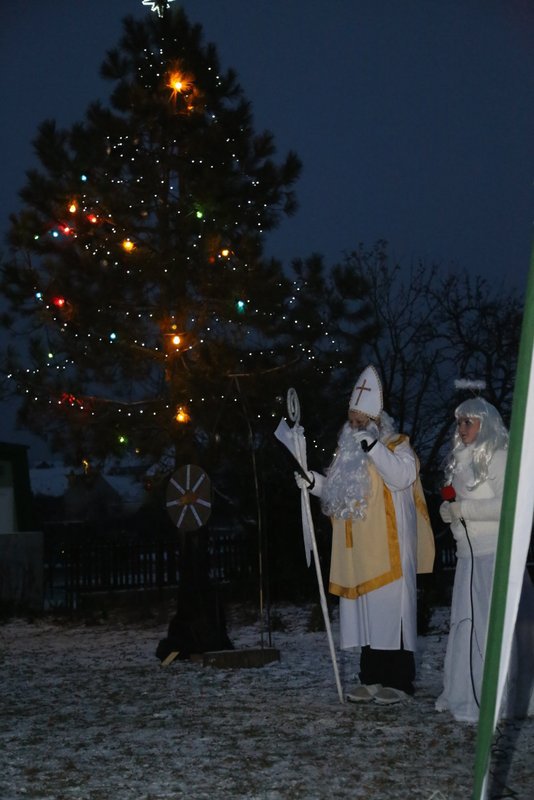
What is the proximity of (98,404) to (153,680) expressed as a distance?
6.68 metres

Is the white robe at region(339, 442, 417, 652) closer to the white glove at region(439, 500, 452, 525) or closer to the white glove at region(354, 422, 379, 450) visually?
the white glove at region(354, 422, 379, 450)

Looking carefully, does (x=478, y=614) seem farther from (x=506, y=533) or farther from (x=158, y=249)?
(x=158, y=249)

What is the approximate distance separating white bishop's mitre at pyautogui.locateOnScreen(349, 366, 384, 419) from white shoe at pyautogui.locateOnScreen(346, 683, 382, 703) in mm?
1847

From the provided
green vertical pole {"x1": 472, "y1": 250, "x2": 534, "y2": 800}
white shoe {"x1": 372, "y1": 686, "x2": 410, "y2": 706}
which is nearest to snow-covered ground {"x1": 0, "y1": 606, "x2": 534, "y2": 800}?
white shoe {"x1": 372, "y1": 686, "x2": 410, "y2": 706}

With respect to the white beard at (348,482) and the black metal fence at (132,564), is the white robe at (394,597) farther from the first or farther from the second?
the black metal fence at (132,564)

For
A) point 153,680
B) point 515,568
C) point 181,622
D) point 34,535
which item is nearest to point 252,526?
point 34,535

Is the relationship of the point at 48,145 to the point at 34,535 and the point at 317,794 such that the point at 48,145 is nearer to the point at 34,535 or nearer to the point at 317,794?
the point at 34,535

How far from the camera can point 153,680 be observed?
9188 mm

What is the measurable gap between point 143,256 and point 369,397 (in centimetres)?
712

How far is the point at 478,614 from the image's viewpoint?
22.8 ft

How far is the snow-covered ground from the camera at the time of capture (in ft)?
17.6

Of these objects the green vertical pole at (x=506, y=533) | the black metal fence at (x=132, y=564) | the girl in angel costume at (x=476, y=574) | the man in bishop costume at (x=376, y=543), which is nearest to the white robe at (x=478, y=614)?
the girl in angel costume at (x=476, y=574)

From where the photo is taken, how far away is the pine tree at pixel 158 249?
14328mm

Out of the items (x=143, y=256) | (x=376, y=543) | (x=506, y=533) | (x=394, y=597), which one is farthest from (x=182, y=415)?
(x=506, y=533)
